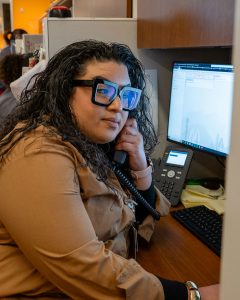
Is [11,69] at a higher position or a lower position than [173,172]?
higher

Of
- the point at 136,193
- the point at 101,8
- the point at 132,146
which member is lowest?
the point at 136,193

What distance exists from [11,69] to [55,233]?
199 centimetres

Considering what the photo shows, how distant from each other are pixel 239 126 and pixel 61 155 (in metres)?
0.58

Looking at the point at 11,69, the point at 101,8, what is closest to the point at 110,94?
the point at 101,8

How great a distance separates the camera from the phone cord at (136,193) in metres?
1.23

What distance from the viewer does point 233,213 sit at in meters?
0.40

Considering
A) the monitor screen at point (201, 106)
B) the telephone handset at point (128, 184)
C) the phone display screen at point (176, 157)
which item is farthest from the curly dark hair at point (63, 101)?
the phone display screen at point (176, 157)

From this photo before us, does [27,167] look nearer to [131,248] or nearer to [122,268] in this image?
[122,268]

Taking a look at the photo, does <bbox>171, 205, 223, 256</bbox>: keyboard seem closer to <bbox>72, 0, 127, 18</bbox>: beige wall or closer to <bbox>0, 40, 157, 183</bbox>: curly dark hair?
<bbox>0, 40, 157, 183</bbox>: curly dark hair

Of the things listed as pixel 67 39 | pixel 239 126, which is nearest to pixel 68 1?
pixel 67 39

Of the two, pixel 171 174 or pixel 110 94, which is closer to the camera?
pixel 110 94

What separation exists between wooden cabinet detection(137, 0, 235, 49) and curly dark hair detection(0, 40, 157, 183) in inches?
8.0

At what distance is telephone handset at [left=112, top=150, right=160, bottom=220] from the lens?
1229mm

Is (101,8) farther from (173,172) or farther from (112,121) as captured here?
(112,121)
